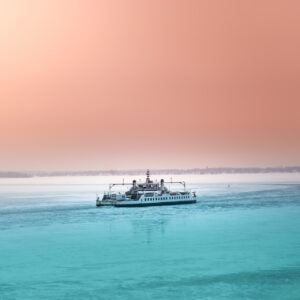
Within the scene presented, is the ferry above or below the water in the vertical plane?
above

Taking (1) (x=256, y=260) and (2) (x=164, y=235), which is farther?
(2) (x=164, y=235)

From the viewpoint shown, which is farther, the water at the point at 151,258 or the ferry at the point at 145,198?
the ferry at the point at 145,198

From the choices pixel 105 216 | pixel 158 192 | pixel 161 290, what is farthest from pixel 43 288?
pixel 158 192

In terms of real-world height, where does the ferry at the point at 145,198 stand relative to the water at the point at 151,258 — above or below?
above

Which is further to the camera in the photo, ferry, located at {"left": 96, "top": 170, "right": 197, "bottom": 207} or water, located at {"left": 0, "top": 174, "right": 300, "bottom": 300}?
ferry, located at {"left": 96, "top": 170, "right": 197, "bottom": 207}

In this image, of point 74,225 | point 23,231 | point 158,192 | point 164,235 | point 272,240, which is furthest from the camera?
point 158,192

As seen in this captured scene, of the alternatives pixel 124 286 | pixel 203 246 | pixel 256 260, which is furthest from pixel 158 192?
pixel 124 286

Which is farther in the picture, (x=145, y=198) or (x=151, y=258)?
(x=145, y=198)

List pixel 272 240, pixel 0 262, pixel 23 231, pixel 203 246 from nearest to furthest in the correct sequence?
1. pixel 0 262
2. pixel 203 246
3. pixel 272 240
4. pixel 23 231

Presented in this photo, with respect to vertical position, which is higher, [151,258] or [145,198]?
[145,198]

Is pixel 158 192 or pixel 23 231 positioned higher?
pixel 158 192

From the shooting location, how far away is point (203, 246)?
2675cm

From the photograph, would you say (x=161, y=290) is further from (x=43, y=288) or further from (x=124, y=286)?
(x=43, y=288)

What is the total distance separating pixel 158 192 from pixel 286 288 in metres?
43.0
